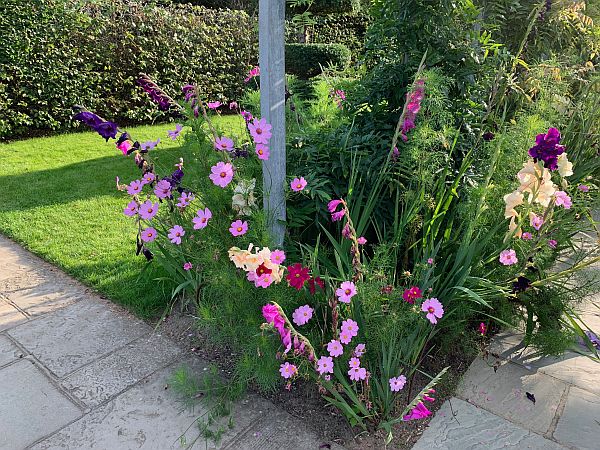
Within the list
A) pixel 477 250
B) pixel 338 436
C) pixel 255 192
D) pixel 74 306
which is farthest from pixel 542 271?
pixel 74 306

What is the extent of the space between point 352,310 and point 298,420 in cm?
50

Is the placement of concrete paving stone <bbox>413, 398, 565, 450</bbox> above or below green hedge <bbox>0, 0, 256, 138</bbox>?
below

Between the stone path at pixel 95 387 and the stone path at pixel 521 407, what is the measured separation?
495 millimetres

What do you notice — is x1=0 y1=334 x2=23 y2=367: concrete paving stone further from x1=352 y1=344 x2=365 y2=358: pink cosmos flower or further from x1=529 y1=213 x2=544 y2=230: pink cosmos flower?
x1=529 y1=213 x2=544 y2=230: pink cosmos flower

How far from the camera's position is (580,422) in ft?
6.15

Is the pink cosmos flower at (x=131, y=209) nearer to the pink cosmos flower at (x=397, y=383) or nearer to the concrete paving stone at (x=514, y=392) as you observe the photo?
the pink cosmos flower at (x=397, y=383)

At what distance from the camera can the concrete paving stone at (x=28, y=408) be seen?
5.93 feet

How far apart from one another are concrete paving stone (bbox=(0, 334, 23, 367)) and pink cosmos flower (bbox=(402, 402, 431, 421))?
1791 millimetres

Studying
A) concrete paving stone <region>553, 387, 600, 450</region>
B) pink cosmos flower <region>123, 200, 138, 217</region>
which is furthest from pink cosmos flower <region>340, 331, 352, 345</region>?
pink cosmos flower <region>123, 200, 138, 217</region>

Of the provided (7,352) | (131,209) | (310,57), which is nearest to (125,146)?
(131,209)

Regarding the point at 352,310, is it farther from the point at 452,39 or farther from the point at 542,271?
the point at 452,39

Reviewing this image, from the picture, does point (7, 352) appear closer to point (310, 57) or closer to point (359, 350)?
point (359, 350)

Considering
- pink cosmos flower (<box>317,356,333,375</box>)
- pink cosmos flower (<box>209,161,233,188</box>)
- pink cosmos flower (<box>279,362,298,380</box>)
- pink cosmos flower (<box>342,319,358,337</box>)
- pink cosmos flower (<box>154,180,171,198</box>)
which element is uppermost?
pink cosmos flower (<box>209,161,233,188</box>)

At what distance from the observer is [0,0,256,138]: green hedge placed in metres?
5.96
